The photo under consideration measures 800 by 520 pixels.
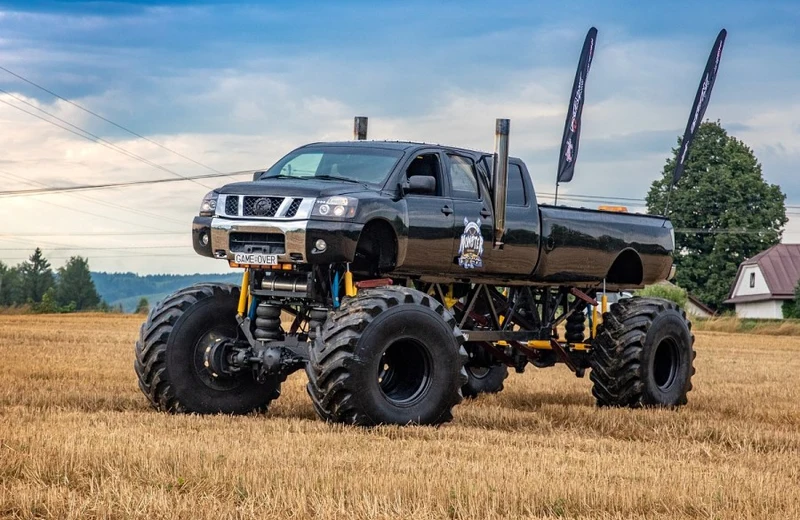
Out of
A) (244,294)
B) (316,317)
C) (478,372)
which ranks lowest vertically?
(478,372)

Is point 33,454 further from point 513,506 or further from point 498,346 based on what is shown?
point 498,346

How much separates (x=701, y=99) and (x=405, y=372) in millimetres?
14734

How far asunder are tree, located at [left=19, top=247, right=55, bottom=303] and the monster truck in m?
127

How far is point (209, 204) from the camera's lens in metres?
12.6

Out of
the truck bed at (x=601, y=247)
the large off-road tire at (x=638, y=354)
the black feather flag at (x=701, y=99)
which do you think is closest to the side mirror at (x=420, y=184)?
the truck bed at (x=601, y=247)

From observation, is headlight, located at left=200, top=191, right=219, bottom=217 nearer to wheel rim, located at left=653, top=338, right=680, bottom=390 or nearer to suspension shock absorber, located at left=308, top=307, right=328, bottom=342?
suspension shock absorber, located at left=308, top=307, right=328, bottom=342

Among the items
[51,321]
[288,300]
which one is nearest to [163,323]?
[288,300]

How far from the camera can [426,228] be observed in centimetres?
1266

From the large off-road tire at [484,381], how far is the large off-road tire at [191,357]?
4.46 metres

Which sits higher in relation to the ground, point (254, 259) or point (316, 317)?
point (254, 259)

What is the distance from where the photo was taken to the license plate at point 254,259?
11867mm

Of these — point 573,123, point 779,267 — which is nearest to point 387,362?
point 573,123

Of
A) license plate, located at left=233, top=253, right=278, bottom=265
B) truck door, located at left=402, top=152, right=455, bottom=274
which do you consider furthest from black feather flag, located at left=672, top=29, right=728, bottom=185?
license plate, located at left=233, top=253, right=278, bottom=265

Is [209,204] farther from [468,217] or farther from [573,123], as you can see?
[573,123]
